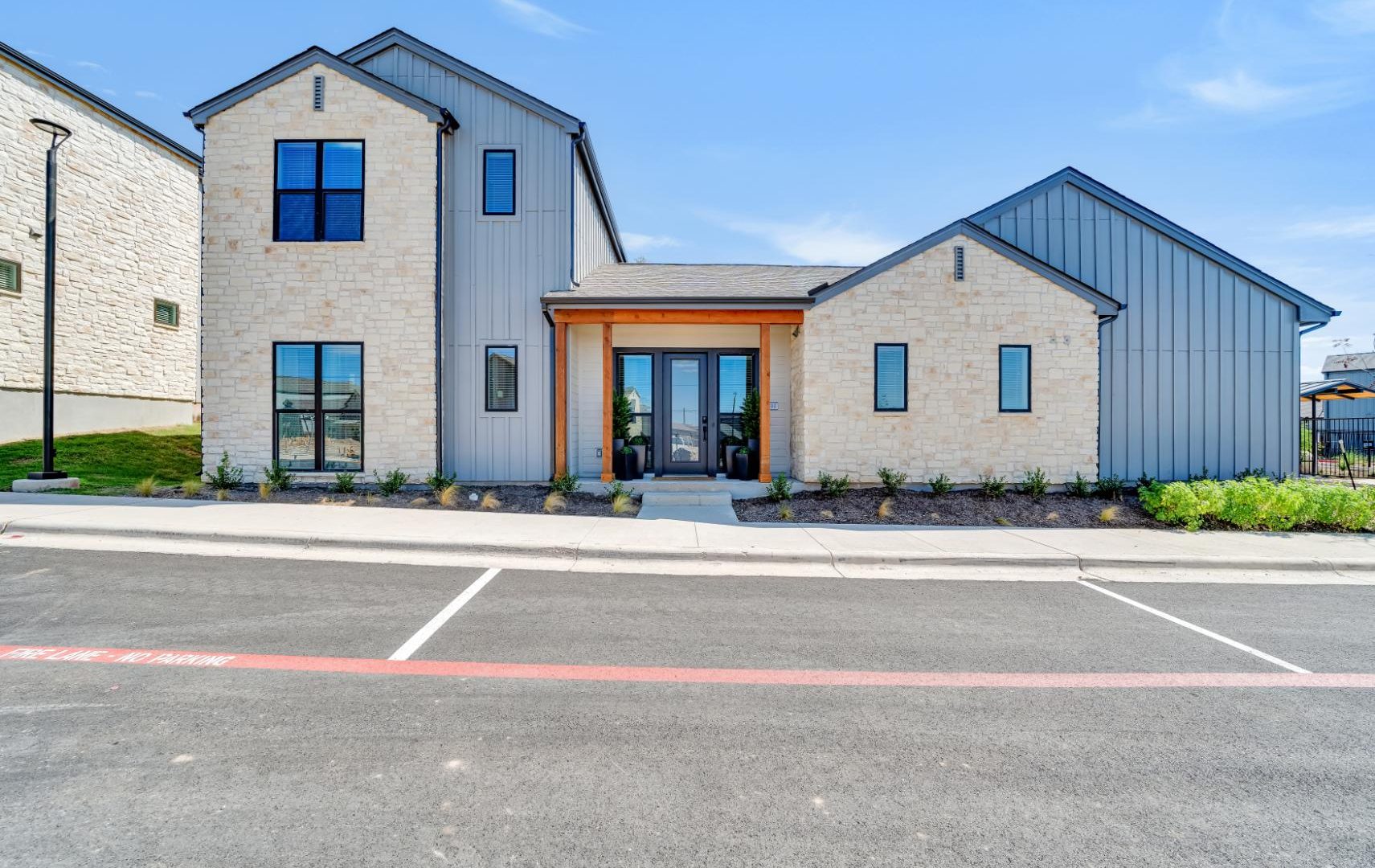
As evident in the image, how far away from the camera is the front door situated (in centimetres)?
1351

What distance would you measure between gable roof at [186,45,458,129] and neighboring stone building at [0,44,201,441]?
6.73m

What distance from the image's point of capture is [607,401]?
38.9ft

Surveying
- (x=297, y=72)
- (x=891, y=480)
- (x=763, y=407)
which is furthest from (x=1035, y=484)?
(x=297, y=72)

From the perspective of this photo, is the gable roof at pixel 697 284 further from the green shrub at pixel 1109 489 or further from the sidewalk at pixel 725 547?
the green shrub at pixel 1109 489

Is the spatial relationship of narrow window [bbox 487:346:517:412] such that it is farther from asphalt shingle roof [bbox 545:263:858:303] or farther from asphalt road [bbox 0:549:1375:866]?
asphalt road [bbox 0:549:1375:866]

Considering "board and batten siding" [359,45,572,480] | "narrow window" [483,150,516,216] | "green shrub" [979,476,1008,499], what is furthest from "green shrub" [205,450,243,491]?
"green shrub" [979,476,1008,499]

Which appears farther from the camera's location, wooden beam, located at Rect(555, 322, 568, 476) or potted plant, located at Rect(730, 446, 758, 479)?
potted plant, located at Rect(730, 446, 758, 479)

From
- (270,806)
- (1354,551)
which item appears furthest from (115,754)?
(1354,551)

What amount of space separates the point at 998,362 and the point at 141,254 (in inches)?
839

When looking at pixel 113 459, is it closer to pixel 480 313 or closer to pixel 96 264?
pixel 96 264

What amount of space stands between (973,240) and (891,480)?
4.58 m

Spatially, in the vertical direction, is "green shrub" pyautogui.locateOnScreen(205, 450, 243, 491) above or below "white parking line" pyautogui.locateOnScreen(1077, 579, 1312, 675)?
above

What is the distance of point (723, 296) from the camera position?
11.8 meters

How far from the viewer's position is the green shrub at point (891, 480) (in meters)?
11.4
